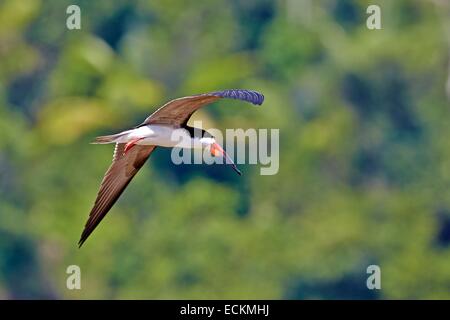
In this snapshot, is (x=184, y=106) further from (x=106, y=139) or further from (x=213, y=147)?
(x=106, y=139)

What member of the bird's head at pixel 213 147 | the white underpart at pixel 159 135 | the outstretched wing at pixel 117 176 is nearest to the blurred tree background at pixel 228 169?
the outstretched wing at pixel 117 176

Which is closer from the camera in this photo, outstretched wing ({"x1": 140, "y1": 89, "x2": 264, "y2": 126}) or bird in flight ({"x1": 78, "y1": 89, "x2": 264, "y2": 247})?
outstretched wing ({"x1": 140, "y1": 89, "x2": 264, "y2": 126})

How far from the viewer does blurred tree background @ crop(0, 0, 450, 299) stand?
118ft

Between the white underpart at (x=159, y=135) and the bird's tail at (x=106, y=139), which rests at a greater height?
the white underpart at (x=159, y=135)

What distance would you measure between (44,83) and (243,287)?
10605mm

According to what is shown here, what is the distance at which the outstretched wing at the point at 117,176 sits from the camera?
1634 cm

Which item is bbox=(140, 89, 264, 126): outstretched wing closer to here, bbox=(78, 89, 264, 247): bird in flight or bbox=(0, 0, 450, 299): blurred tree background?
bbox=(78, 89, 264, 247): bird in flight

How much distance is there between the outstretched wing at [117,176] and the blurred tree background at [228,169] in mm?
16697

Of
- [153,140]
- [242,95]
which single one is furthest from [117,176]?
[242,95]

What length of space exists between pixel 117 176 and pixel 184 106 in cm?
157

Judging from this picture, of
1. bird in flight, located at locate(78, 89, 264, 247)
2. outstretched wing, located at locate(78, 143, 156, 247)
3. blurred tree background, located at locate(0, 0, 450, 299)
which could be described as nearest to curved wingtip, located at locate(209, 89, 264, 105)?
bird in flight, located at locate(78, 89, 264, 247)

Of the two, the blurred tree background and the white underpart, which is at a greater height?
the blurred tree background

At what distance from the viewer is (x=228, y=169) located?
39.1 metres

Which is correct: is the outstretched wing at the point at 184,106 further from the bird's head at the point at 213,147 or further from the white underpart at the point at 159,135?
the bird's head at the point at 213,147
